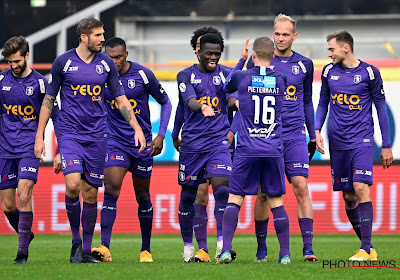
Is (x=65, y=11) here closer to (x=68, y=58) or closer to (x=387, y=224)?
(x=387, y=224)

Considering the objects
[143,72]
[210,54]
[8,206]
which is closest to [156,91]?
[143,72]

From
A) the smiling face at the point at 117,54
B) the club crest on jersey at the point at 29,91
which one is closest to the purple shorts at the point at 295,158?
the smiling face at the point at 117,54

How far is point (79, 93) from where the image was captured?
32.8ft

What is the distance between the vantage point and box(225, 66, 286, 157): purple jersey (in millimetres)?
9391

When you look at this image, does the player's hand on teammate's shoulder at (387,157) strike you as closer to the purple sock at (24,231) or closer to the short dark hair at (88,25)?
the short dark hair at (88,25)

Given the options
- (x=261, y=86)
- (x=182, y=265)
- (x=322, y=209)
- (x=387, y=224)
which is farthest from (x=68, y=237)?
(x=261, y=86)

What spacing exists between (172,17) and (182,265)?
50.6ft

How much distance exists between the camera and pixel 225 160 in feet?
35.0

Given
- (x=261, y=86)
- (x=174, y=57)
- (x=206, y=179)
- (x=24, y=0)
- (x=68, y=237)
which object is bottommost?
(x=68, y=237)

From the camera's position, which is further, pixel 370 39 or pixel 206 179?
pixel 370 39

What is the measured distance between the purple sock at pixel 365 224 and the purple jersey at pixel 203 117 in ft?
5.64

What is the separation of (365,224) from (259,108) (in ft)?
6.69

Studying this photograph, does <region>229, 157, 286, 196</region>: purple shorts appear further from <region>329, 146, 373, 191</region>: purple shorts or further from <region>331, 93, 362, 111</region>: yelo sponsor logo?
<region>331, 93, 362, 111</region>: yelo sponsor logo

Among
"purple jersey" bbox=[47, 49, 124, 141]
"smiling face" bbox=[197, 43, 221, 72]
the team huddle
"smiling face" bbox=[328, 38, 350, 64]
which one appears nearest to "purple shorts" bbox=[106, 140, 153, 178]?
the team huddle
